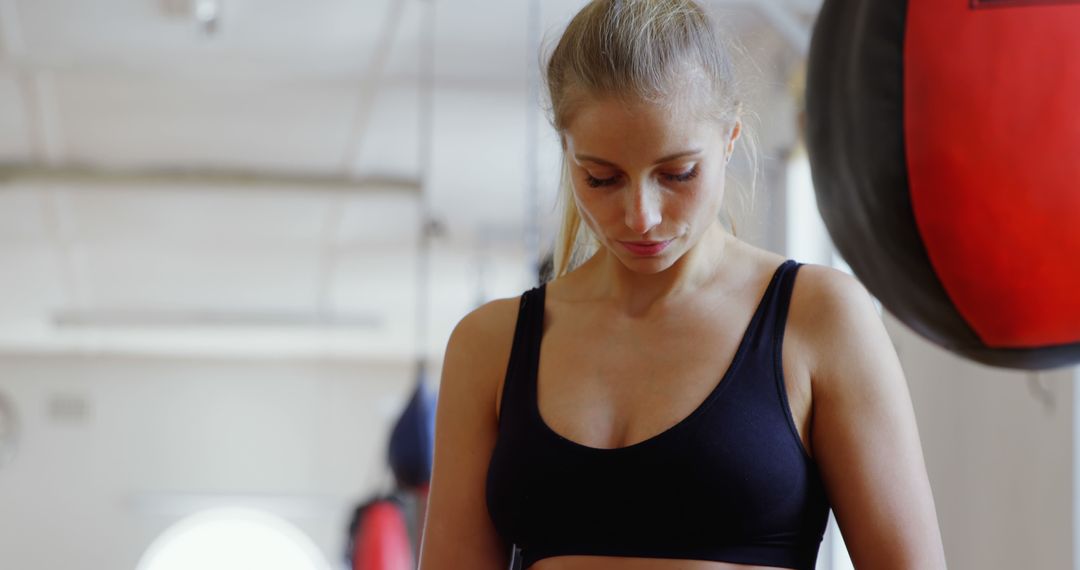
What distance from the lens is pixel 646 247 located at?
115 cm

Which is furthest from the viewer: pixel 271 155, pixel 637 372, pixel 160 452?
pixel 160 452

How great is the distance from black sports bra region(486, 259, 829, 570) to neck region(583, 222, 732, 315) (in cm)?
8

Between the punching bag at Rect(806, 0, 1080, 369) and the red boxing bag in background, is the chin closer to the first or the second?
the punching bag at Rect(806, 0, 1080, 369)

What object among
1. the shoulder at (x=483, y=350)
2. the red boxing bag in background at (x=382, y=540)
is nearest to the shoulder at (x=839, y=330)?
the shoulder at (x=483, y=350)

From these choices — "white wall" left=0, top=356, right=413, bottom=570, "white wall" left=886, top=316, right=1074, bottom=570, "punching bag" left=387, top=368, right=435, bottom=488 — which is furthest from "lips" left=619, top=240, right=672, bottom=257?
"white wall" left=0, top=356, right=413, bottom=570

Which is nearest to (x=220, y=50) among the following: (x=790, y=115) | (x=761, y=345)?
(x=790, y=115)

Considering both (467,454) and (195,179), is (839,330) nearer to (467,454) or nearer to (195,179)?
(467,454)

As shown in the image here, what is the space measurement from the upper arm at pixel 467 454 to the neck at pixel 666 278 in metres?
0.10

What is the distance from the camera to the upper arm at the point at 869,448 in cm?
108

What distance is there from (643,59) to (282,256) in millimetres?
6870

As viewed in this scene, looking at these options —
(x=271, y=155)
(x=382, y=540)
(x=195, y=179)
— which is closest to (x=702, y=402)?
(x=382, y=540)

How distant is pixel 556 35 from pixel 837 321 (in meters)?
0.43

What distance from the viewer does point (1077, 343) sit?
99 centimetres

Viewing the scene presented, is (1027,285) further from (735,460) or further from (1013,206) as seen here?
(735,460)
